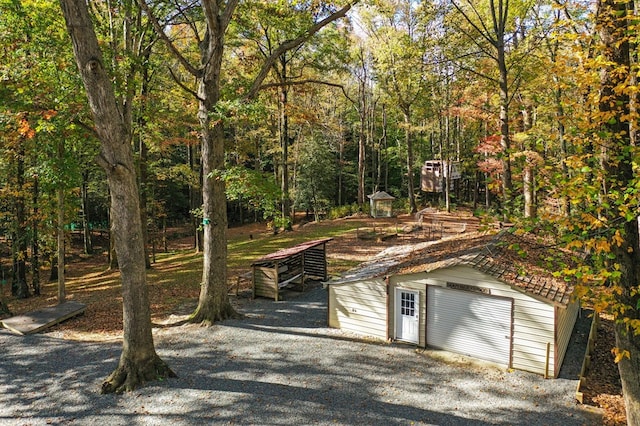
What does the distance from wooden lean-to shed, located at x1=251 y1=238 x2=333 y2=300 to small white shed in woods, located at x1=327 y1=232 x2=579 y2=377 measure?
113 inches

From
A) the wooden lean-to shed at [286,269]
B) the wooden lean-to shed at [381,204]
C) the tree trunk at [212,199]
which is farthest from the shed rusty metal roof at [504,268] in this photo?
the wooden lean-to shed at [381,204]

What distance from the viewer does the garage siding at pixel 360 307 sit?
1135 centimetres

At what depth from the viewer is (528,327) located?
30.8ft

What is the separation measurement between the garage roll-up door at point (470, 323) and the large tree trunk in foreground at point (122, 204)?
6675mm

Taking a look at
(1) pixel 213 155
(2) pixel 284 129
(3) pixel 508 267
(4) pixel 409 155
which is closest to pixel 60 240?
(1) pixel 213 155

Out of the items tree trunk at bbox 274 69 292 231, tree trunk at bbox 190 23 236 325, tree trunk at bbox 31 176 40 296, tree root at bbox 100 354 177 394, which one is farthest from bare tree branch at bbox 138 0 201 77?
tree trunk at bbox 274 69 292 231

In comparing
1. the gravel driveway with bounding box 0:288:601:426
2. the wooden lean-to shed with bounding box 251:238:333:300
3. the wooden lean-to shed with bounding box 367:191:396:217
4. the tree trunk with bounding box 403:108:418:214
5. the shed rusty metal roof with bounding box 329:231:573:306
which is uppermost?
the tree trunk with bounding box 403:108:418:214

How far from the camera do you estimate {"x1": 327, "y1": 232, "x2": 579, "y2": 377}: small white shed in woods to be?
9.28 m

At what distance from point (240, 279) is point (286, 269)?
2102 millimetres

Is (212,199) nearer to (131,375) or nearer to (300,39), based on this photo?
(131,375)

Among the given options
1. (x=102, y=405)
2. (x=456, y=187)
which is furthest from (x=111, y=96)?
(x=456, y=187)

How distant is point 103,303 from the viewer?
14734 mm

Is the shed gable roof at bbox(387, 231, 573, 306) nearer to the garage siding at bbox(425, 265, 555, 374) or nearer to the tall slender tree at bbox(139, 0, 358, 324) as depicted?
the garage siding at bbox(425, 265, 555, 374)

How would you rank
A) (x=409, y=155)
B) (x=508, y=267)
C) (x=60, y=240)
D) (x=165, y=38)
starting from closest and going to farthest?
(x=508, y=267)
(x=165, y=38)
(x=60, y=240)
(x=409, y=155)
